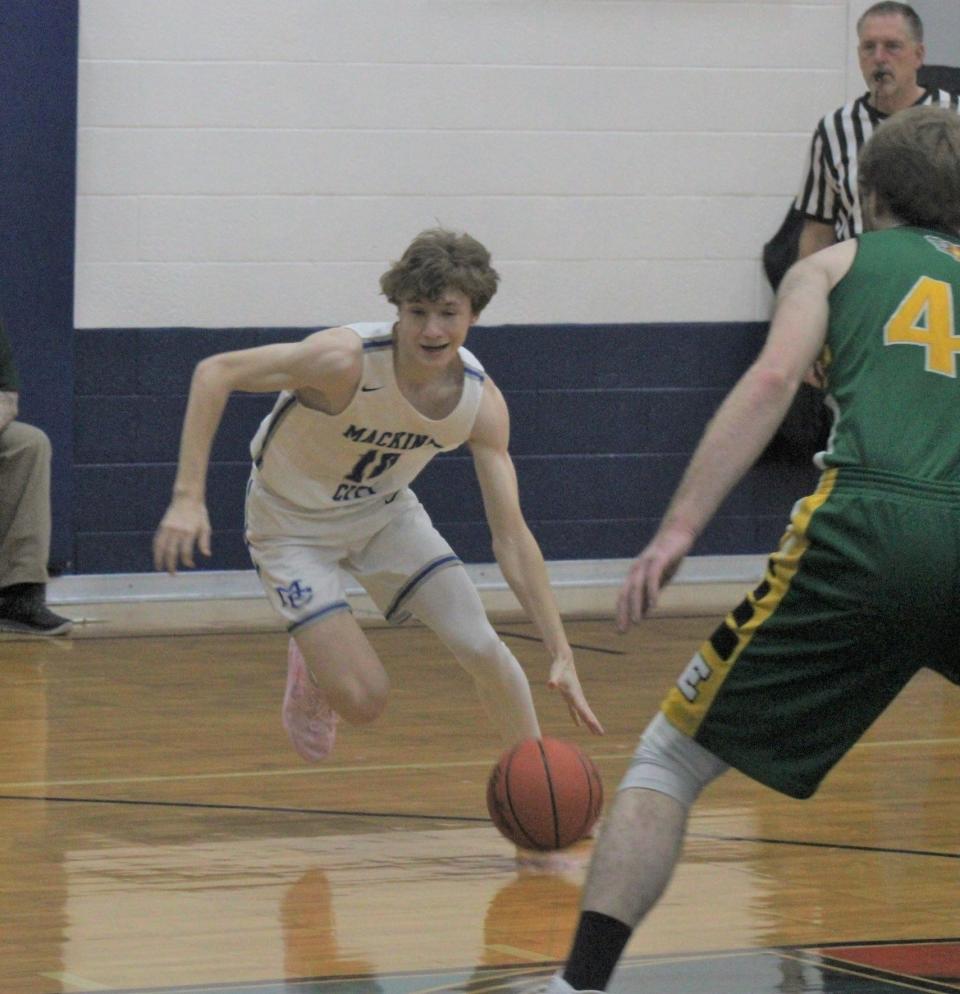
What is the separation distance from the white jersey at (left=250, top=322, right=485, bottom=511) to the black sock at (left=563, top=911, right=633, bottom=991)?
2.11 metres

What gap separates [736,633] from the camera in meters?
3.21

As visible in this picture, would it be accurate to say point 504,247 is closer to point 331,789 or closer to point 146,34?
point 146,34

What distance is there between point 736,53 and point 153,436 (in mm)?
3196

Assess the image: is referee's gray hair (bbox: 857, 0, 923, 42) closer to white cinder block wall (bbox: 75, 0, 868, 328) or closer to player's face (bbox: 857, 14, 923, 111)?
player's face (bbox: 857, 14, 923, 111)

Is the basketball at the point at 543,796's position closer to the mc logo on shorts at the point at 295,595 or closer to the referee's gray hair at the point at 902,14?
the mc logo on shorts at the point at 295,595

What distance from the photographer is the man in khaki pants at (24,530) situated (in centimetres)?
816

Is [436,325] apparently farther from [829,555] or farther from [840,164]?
[840,164]


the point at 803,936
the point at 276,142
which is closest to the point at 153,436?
the point at 276,142

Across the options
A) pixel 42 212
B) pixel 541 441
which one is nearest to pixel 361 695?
pixel 42 212

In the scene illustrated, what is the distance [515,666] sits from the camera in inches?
199

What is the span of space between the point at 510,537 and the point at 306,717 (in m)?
0.90

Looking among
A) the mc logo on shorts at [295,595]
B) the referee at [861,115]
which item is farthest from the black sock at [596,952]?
the referee at [861,115]

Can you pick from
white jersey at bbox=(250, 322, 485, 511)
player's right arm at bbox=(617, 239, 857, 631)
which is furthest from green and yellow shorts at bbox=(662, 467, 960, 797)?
white jersey at bbox=(250, 322, 485, 511)

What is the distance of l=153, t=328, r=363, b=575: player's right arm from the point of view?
4441mm
